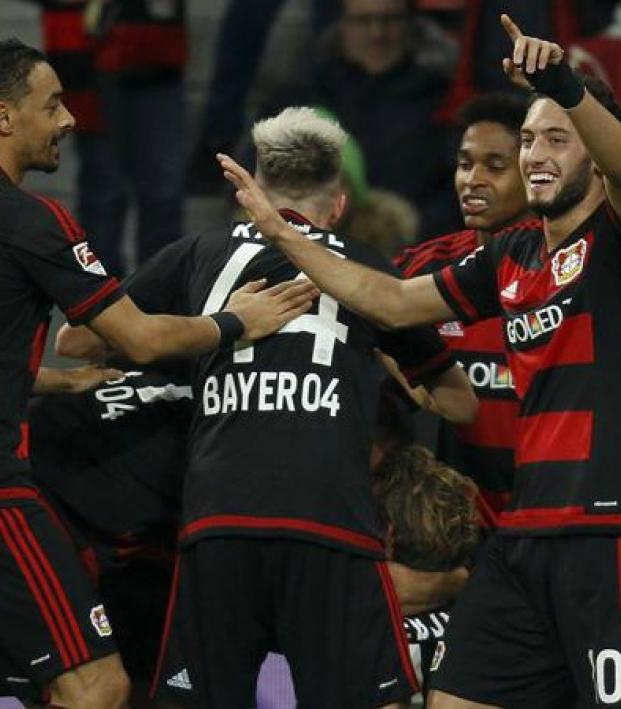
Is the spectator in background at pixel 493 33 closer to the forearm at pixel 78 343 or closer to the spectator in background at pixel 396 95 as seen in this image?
the spectator in background at pixel 396 95

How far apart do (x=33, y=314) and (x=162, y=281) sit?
49 cm

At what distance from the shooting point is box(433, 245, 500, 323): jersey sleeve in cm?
614

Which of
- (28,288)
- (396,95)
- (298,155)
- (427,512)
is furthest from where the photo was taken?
(396,95)

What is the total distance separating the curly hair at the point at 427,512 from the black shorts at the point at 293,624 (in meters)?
0.64

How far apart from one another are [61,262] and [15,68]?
1.80ft

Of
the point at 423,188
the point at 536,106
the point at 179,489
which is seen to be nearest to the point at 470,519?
the point at 179,489

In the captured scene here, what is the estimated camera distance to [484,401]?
673 cm

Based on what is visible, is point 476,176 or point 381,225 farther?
point 381,225

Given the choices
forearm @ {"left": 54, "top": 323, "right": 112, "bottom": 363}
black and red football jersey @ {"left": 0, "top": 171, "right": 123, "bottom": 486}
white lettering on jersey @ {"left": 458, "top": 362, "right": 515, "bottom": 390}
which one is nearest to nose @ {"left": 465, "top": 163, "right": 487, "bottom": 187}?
white lettering on jersey @ {"left": 458, "top": 362, "right": 515, "bottom": 390}

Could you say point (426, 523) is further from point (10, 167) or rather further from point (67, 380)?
point (10, 167)

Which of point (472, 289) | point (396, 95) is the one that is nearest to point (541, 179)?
point (472, 289)

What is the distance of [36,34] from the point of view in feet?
34.6

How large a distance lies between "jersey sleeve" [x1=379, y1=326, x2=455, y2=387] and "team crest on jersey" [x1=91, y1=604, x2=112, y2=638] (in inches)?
40.7

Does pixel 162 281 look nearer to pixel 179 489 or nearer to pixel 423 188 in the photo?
pixel 179 489
